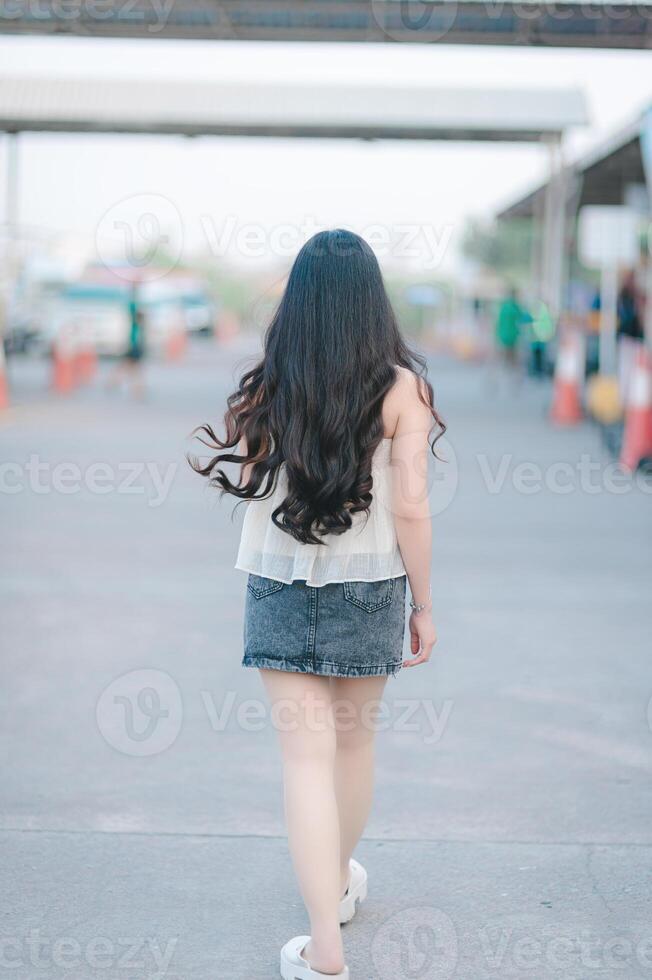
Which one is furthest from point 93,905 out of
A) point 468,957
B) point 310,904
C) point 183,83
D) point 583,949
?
point 183,83

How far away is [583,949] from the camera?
325cm

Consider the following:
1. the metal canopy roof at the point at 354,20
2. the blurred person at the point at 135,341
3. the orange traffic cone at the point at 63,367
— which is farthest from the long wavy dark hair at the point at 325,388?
the orange traffic cone at the point at 63,367

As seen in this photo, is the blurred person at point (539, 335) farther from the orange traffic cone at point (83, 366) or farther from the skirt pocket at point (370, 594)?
the skirt pocket at point (370, 594)

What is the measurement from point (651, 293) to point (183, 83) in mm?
11880

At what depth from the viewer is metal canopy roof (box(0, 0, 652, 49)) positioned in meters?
12.1

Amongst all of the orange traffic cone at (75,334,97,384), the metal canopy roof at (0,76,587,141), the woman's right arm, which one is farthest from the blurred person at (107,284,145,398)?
the woman's right arm

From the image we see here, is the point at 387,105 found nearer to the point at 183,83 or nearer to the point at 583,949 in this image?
the point at 183,83

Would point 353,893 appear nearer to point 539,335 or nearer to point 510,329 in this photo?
point 510,329

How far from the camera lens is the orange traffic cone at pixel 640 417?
11.5 metres

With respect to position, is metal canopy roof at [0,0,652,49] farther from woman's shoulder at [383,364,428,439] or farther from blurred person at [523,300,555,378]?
blurred person at [523,300,555,378]

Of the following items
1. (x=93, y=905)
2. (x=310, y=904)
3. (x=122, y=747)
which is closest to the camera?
(x=310, y=904)

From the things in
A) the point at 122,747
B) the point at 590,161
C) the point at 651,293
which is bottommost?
the point at 122,747

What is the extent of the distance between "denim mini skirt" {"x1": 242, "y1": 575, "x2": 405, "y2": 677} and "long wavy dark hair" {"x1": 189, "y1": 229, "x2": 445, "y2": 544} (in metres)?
0.14

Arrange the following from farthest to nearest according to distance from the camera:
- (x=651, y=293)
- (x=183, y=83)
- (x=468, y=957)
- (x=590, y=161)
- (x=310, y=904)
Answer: (x=183, y=83)
(x=590, y=161)
(x=651, y=293)
(x=468, y=957)
(x=310, y=904)
